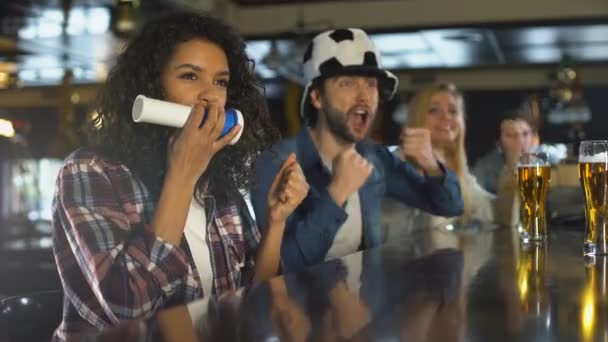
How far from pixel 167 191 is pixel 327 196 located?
2.77ft

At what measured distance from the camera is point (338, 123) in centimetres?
253

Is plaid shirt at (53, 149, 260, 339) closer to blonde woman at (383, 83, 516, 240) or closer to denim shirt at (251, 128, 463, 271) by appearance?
denim shirt at (251, 128, 463, 271)

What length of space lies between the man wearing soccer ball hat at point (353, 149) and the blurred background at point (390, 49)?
187 cm

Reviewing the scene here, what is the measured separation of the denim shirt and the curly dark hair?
0.15 meters

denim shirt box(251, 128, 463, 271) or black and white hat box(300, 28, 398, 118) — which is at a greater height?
black and white hat box(300, 28, 398, 118)

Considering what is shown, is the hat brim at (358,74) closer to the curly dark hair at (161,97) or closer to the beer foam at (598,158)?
→ the curly dark hair at (161,97)

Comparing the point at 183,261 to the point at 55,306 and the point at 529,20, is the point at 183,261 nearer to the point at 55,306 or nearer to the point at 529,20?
the point at 55,306

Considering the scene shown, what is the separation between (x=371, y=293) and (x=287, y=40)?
736 cm

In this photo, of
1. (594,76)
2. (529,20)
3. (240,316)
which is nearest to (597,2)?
(529,20)

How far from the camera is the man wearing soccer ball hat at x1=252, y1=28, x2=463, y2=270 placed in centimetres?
235

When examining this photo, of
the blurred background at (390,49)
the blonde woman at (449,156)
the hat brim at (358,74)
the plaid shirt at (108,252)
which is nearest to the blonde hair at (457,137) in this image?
the blonde woman at (449,156)

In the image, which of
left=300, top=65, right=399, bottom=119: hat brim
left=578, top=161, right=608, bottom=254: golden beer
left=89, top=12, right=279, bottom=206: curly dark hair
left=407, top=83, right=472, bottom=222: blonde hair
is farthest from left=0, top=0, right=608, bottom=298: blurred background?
left=578, top=161, right=608, bottom=254: golden beer

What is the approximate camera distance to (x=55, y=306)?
126cm

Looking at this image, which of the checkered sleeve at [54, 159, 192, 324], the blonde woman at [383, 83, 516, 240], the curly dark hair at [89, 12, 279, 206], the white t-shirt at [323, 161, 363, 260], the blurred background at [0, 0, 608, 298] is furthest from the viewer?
the blurred background at [0, 0, 608, 298]
